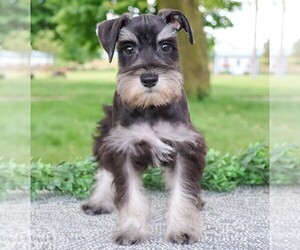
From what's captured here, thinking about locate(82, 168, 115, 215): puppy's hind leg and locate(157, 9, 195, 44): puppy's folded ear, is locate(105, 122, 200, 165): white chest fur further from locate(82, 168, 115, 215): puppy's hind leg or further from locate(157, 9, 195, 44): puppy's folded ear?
locate(82, 168, 115, 215): puppy's hind leg

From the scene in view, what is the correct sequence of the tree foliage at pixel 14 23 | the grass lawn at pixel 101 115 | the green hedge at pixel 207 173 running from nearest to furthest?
the tree foliage at pixel 14 23, the green hedge at pixel 207 173, the grass lawn at pixel 101 115

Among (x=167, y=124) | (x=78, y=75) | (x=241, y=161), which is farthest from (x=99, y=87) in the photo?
(x=167, y=124)

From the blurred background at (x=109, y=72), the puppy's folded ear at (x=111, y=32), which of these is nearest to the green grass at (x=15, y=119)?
the blurred background at (x=109, y=72)

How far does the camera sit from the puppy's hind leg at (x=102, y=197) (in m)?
3.13

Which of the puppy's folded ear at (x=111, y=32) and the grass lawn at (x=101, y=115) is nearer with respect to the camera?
the puppy's folded ear at (x=111, y=32)

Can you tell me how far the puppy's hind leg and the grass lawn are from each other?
5.90 ft

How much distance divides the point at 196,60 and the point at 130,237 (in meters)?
3.00

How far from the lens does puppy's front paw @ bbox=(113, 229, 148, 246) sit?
2536 millimetres

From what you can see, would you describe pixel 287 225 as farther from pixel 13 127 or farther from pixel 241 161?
pixel 13 127

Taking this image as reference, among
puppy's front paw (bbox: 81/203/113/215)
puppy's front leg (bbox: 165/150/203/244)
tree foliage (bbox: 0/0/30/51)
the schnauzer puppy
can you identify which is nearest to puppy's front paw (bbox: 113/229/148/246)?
the schnauzer puppy

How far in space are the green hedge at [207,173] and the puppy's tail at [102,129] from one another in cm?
29

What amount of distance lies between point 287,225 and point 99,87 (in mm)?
5919

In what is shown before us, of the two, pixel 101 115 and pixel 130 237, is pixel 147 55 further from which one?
pixel 101 115

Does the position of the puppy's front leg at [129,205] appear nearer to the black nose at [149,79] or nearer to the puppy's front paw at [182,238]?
the puppy's front paw at [182,238]
